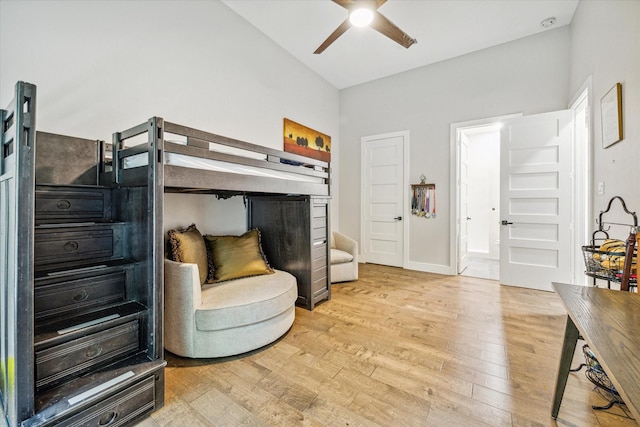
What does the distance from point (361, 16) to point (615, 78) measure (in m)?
2.08

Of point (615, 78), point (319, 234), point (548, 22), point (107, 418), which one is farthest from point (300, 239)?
point (548, 22)

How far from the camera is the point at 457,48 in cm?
384

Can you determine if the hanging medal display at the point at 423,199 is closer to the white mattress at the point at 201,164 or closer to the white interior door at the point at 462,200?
the white interior door at the point at 462,200

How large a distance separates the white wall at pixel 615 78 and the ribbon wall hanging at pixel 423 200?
1.88 m

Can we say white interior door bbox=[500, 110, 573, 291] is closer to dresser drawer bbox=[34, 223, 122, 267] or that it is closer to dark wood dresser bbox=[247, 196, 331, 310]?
dark wood dresser bbox=[247, 196, 331, 310]

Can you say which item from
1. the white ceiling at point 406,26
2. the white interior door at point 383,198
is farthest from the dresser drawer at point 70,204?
the white interior door at point 383,198

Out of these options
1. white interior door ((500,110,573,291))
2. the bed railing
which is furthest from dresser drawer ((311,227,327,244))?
white interior door ((500,110,573,291))

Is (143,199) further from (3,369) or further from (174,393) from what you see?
(174,393)

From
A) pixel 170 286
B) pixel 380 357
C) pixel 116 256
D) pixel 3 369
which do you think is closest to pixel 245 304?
pixel 170 286

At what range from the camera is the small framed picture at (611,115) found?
2041mm

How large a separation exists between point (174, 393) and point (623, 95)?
3647mm

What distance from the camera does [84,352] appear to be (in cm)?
135

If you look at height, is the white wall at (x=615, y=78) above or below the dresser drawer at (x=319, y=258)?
above

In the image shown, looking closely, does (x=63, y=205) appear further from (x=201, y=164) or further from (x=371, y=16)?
(x=371, y=16)
